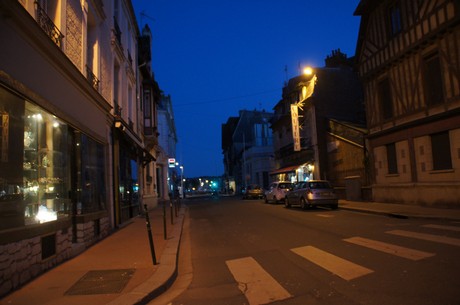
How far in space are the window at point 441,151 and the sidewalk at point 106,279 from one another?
12.4 metres

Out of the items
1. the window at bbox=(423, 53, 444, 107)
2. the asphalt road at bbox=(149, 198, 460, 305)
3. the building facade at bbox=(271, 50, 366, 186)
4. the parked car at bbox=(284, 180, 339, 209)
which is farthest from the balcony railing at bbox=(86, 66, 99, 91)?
the building facade at bbox=(271, 50, 366, 186)

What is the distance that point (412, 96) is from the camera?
59.2 ft

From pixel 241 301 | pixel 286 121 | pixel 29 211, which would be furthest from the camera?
pixel 286 121

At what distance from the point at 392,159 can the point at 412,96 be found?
3.62 meters

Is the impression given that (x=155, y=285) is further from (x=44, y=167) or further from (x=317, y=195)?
(x=317, y=195)

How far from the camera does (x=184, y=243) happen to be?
11.0 metres

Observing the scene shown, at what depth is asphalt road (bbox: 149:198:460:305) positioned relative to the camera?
17.4ft

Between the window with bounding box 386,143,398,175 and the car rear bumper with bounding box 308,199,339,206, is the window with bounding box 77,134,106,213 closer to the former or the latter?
the car rear bumper with bounding box 308,199,339,206

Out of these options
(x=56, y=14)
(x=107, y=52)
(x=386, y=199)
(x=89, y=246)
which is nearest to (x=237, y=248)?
(x=89, y=246)

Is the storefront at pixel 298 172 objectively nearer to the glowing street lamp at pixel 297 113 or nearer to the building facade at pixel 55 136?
the glowing street lamp at pixel 297 113

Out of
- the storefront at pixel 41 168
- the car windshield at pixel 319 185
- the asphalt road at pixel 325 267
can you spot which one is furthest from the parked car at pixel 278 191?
the storefront at pixel 41 168

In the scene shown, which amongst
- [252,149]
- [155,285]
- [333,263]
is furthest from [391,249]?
[252,149]

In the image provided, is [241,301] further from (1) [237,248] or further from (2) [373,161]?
(2) [373,161]

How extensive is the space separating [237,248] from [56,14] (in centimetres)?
702
